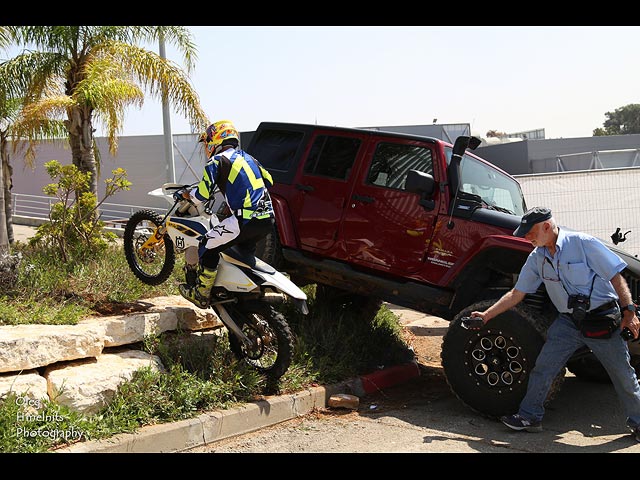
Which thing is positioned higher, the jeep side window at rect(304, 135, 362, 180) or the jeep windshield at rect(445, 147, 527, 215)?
the jeep side window at rect(304, 135, 362, 180)

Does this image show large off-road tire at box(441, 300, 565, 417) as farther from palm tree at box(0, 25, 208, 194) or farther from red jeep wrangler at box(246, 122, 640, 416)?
palm tree at box(0, 25, 208, 194)

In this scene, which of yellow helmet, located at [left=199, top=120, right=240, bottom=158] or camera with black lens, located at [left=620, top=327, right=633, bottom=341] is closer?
camera with black lens, located at [left=620, top=327, right=633, bottom=341]

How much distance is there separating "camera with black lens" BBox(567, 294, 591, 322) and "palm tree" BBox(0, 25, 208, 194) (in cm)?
767

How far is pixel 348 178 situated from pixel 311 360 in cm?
196

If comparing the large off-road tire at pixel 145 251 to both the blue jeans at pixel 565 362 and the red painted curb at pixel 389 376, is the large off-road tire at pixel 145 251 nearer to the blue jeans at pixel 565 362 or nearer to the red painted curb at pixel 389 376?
the red painted curb at pixel 389 376

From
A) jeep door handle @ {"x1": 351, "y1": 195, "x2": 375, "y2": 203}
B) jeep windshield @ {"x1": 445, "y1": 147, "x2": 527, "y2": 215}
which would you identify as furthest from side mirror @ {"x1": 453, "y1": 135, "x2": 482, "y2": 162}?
jeep door handle @ {"x1": 351, "y1": 195, "x2": 375, "y2": 203}

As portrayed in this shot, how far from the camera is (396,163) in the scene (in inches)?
301

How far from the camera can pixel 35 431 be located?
524 cm

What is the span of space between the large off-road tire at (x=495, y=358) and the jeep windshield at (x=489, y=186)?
134 cm

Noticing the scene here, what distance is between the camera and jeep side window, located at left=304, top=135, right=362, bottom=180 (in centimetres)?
787

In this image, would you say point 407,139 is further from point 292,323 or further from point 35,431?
point 35,431

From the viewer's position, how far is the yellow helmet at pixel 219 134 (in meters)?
6.77

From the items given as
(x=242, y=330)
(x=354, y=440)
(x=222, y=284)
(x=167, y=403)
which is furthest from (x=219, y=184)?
(x=354, y=440)

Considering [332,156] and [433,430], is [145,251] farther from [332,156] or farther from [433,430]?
[433,430]
